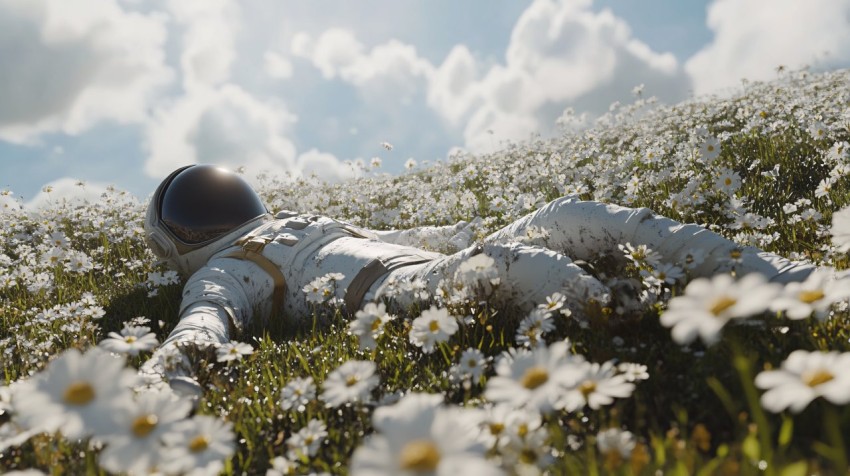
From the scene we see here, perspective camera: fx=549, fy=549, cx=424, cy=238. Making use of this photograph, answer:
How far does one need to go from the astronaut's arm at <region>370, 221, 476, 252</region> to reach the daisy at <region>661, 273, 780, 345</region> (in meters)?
5.25

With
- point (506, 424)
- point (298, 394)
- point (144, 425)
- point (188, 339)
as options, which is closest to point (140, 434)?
point (144, 425)

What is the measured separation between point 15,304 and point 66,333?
1.90 m

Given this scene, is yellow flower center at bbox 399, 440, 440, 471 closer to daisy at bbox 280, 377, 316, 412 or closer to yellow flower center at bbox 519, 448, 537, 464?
yellow flower center at bbox 519, 448, 537, 464

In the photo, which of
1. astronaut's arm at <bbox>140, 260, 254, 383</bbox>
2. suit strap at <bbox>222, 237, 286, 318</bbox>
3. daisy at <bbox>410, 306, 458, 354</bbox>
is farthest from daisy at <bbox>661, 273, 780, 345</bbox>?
suit strap at <bbox>222, 237, 286, 318</bbox>

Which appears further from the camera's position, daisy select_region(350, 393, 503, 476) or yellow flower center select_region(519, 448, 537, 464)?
yellow flower center select_region(519, 448, 537, 464)

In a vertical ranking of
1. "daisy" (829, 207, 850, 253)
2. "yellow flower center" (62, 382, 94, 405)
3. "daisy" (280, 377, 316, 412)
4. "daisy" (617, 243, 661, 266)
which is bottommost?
"yellow flower center" (62, 382, 94, 405)

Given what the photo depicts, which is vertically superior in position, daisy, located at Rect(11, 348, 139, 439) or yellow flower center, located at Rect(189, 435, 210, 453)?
daisy, located at Rect(11, 348, 139, 439)

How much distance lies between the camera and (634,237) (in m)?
3.63

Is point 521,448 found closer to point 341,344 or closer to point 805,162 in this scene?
point 341,344

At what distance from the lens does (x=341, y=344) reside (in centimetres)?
366

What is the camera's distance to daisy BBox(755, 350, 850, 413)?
50.7 inches

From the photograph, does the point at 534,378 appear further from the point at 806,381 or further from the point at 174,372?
the point at 174,372

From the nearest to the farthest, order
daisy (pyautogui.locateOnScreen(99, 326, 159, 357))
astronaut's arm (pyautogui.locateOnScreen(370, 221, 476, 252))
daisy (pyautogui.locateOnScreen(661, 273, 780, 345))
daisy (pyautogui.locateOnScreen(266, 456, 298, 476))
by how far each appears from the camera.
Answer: daisy (pyautogui.locateOnScreen(661, 273, 780, 345)), daisy (pyautogui.locateOnScreen(266, 456, 298, 476)), daisy (pyautogui.locateOnScreen(99, 326, 159, 357)), astronaut's arm (pyautogui.locateOnScreen(370, 221, 476, 252))

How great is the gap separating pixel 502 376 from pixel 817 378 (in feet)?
2.64
